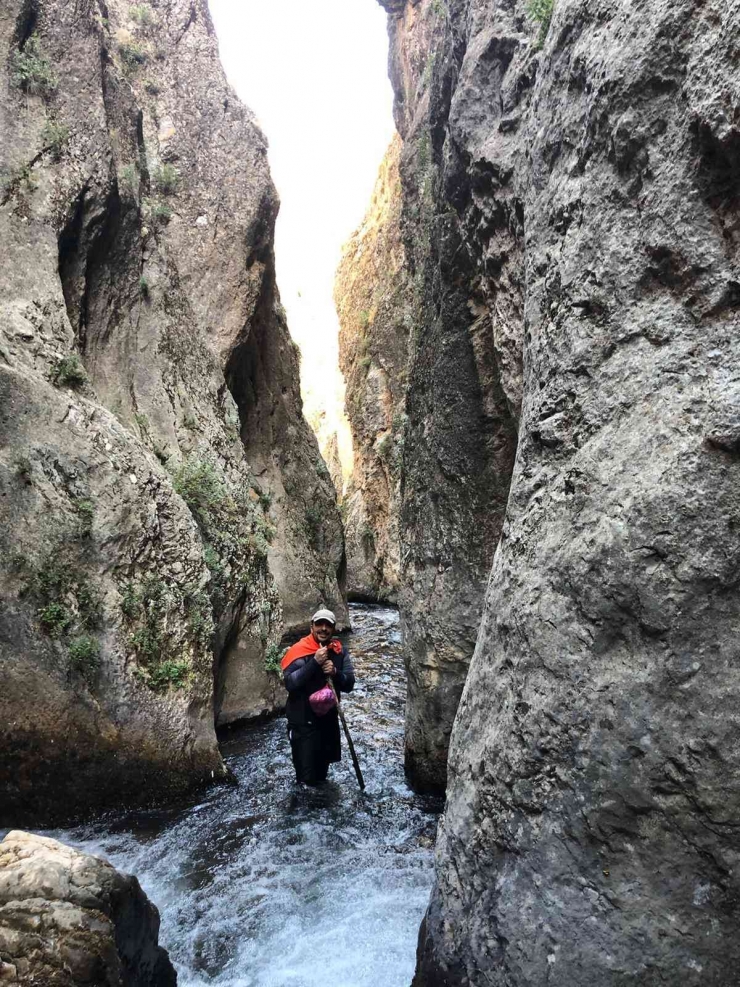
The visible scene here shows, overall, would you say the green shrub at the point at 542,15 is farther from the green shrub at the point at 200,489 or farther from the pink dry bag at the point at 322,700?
the green shrub at the point at 200,489

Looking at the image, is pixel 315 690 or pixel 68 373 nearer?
pixel 315 690

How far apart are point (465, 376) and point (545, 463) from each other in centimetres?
306

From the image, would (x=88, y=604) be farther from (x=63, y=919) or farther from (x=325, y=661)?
(x=63, y=919)

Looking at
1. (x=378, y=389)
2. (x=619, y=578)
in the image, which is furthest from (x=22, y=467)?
(x=378, y=389)

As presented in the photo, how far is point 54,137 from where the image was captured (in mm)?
8992

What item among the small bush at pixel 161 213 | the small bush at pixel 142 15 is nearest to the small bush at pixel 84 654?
the small bush at pixel 161 213

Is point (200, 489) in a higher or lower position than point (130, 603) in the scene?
higher

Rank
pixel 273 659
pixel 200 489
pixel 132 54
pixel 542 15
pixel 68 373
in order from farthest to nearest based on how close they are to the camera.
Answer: pixel 132 54, pixel 273 659, pixel 200 489, pixel 68 373, pixel 542 15

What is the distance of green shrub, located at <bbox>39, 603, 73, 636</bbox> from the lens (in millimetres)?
6496

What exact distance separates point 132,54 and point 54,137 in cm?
827

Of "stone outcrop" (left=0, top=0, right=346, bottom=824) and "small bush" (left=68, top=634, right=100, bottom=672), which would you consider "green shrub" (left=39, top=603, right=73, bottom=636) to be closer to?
"stone outcrop" (left=0, top=0, right=346, bottom=824)

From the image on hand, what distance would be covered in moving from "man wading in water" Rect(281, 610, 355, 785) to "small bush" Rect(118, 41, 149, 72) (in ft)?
47.0

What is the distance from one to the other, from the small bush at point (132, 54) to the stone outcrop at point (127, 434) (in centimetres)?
6

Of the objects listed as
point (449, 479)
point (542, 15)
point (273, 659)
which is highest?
point (542, 15)
